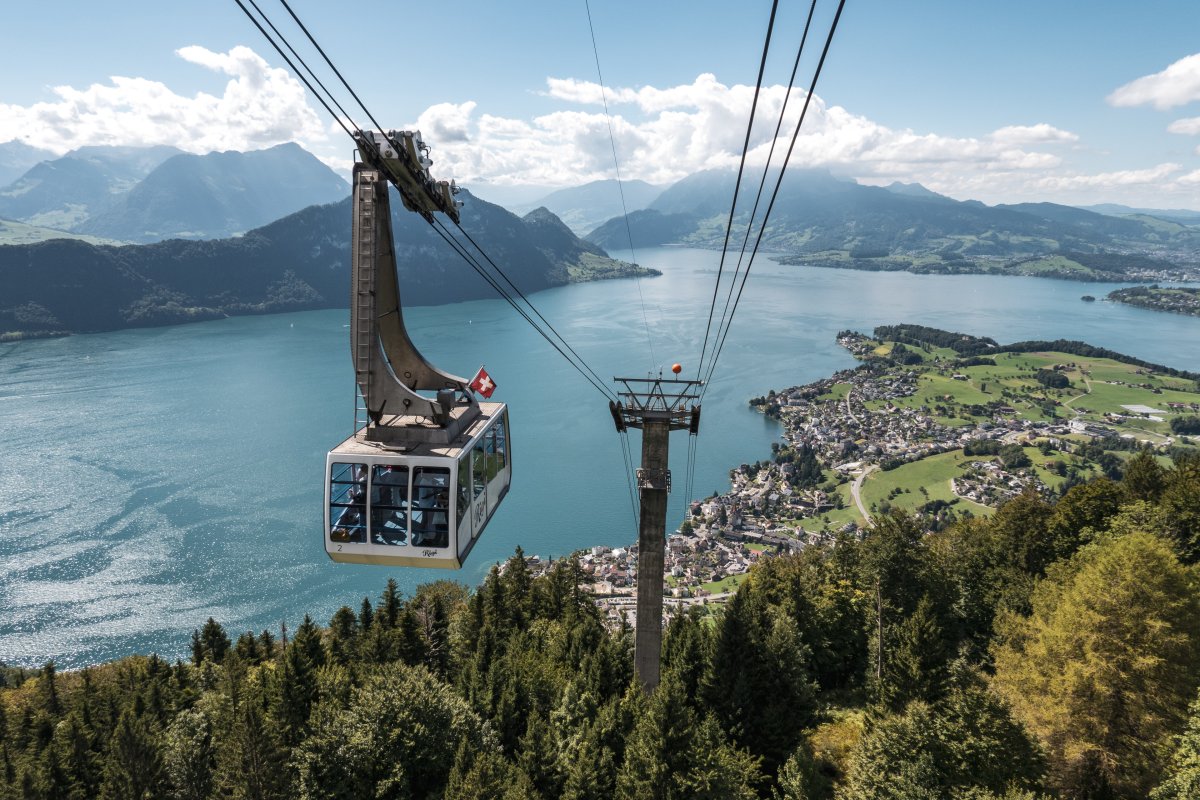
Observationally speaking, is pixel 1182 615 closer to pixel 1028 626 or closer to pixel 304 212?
pixel 1028 626

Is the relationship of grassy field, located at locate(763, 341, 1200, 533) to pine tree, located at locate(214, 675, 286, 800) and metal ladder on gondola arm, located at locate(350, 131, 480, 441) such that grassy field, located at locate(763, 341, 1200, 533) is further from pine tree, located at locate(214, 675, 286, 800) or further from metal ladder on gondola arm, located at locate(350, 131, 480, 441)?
metal ladder on gondola arm, located at locate(350, 131, 480, 441)

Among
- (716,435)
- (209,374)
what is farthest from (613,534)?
(209,374)

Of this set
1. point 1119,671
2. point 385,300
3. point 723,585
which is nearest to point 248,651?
point 385,300

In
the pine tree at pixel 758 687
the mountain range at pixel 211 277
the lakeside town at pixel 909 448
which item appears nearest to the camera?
the pine tree at pixel 758 687

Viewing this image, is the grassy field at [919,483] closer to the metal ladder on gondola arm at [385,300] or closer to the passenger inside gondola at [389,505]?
the metal ladder on gondola arm at [385,300]

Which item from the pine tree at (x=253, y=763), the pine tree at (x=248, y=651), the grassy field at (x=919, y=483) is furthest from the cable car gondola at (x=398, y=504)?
the grassy field at (x=919, y=483)

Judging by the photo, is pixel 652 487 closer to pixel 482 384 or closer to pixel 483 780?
pixel 482 384
